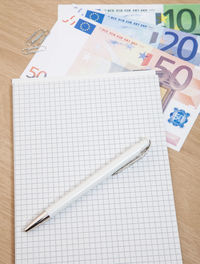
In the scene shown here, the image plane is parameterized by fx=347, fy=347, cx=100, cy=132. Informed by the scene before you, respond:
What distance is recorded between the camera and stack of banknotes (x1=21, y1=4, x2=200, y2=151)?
777 millimetres

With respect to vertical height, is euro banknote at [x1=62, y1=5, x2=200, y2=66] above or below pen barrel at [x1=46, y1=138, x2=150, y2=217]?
above

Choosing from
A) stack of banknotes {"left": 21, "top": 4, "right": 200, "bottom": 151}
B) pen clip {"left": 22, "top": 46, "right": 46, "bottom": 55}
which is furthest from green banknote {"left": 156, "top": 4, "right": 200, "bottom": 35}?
pen clip {"left": 22, "top": 46, "right": 46, "bottom": 55}

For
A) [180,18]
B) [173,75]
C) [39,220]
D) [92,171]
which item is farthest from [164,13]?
[39,220]

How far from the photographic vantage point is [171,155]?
729 millimetres

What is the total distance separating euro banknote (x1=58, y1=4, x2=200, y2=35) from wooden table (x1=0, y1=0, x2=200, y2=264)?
0.7 inches

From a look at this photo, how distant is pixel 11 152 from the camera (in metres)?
0.71

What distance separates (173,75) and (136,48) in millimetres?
110

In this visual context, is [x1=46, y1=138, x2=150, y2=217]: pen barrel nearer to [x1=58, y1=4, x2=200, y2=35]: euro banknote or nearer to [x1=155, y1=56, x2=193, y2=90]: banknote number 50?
[x1=155, y1=56, x2=193, y2=90]: banknote number 50

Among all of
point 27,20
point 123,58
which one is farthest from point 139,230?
point 27,20

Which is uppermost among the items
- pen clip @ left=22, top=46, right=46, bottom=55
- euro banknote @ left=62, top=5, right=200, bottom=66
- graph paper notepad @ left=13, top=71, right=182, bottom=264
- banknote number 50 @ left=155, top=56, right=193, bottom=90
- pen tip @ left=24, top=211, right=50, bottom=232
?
euro banknote @ left=62, top=5, right=200, bottom=66

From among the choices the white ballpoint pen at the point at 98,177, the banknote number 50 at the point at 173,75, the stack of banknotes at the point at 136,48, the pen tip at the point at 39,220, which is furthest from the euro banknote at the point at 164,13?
the pen tip at the point at 39,220

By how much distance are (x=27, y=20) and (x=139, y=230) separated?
54 cm

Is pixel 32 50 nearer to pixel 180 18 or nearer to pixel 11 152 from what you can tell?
pixel 11 152

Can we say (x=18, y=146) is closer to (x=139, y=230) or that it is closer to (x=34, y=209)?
(x=34, y=209)
